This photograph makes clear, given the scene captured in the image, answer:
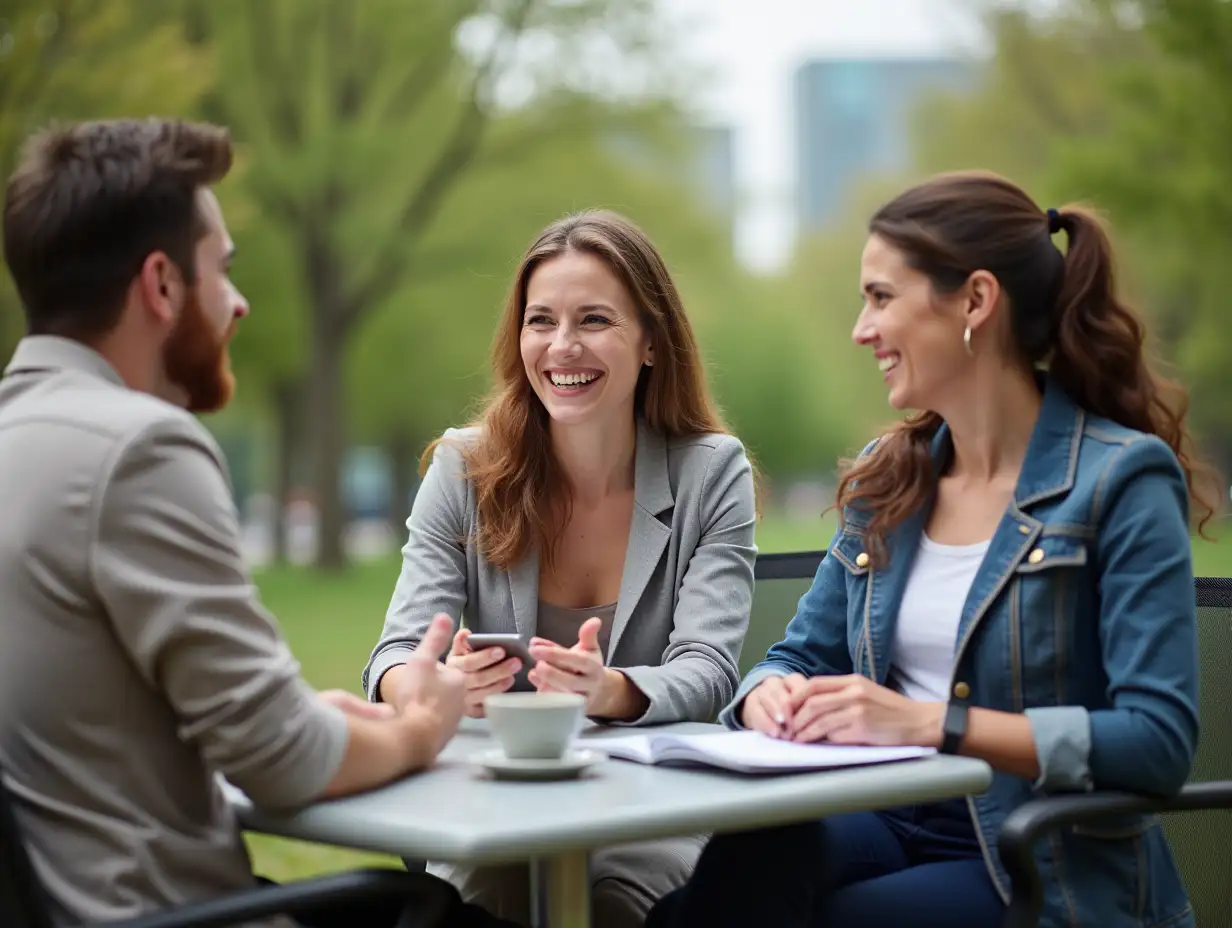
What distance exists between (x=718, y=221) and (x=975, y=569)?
19.7 metres

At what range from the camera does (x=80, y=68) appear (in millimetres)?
12938

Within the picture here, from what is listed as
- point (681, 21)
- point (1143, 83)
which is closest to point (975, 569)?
point (1143, 83)

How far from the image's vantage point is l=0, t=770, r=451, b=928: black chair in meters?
1.91

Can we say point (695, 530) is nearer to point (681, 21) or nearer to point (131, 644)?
point (131, 644)

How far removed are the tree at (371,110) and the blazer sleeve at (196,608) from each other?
17340 millimetres

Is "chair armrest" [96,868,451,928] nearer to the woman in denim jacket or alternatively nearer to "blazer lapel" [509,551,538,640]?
the woman in denim jacket

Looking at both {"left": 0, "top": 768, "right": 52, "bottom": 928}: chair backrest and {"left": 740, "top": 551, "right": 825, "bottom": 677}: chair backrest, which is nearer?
{"left": 0, "top": 768, "right": 52, "bottom": 928}: chair backrest

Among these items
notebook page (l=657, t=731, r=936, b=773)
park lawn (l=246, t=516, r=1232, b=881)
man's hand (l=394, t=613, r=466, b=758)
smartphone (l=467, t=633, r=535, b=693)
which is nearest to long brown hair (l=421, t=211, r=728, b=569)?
smartphone (l=467, t=633, r=535, b=693)

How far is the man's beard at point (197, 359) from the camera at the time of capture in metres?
2.23

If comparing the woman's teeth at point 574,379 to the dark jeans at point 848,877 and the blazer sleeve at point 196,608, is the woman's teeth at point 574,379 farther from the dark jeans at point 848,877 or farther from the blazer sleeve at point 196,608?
the blazer sleeve at point 196,608

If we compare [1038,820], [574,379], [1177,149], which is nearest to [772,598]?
[574,379]

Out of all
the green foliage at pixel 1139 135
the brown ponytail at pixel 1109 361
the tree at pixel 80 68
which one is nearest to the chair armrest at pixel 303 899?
the brown ponytail at pixel 1109 361

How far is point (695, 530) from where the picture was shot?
138 inches

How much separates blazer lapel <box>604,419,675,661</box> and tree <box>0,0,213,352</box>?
949 centimetres
